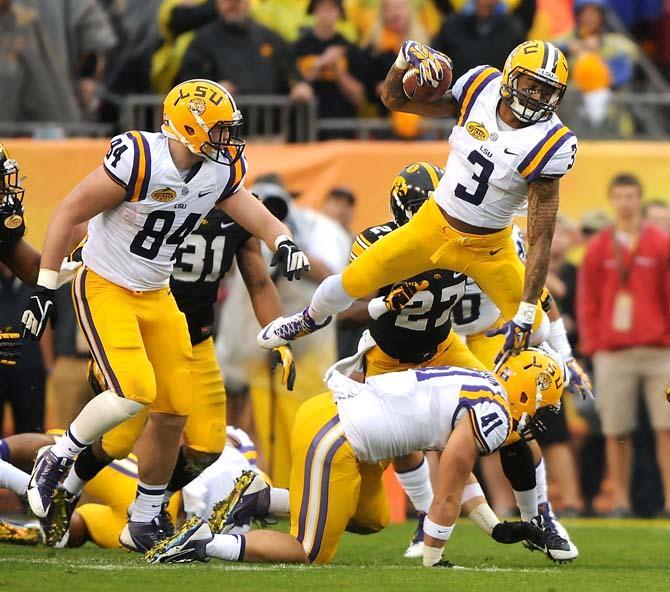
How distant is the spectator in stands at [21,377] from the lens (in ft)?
30.3

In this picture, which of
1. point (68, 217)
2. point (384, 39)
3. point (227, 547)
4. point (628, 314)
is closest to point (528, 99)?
point (68, 217)

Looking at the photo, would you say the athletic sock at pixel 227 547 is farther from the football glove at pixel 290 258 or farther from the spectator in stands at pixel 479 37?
the spectator in stands at pixel 479 37

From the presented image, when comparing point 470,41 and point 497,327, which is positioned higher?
point 470,41

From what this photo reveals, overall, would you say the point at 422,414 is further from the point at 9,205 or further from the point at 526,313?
the point at 9,205

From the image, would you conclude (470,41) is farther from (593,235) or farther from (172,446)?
(172,446)

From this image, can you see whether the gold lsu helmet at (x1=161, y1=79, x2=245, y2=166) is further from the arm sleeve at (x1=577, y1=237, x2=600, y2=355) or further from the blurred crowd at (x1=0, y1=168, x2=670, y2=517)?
the arm sleeve at (x1=577, y1=237, x2=600, y2=355)

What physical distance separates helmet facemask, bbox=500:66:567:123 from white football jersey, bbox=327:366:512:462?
4.08ft

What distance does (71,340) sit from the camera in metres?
9.84

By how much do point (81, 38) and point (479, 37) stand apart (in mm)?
2763

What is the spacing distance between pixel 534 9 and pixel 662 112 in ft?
3.98

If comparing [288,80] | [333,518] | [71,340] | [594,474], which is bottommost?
[594,474]

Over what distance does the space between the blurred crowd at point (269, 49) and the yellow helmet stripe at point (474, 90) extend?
3.61 m

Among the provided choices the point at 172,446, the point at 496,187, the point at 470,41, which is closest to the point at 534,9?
the point at 470,41

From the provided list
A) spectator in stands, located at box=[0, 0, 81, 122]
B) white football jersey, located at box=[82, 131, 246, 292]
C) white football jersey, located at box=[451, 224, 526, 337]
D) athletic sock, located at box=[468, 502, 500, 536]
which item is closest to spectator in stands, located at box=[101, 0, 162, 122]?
spectator in stands, located at box=[0, 0, 81, 122]
